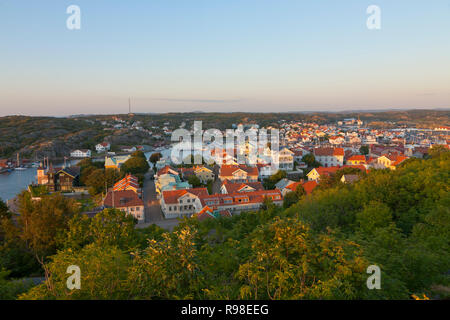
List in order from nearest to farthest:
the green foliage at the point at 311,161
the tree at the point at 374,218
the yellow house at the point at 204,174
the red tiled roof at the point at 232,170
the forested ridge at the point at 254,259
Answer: the forested ridge at the point at 254,259 → the tree at the point at 374,218 → the red tiled roof at the point at 232,170 → the yellow house at the point at 204,174 → the green foliage at the point at 311,161

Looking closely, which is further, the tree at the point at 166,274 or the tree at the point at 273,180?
the tree at the point at 273,180

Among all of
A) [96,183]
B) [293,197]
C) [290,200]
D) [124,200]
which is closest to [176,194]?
[124,200]

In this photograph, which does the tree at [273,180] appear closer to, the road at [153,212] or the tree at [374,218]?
the road at [153,212]

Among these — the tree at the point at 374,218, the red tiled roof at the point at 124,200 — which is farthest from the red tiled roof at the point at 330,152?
the tree at the point at 374,218

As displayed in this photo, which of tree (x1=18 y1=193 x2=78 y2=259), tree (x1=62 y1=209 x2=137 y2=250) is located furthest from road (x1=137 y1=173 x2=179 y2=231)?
tree (x1=62 y1=209 x2=137 y2=250)

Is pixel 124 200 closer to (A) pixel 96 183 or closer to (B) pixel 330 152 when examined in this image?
(A) pixel 96 183

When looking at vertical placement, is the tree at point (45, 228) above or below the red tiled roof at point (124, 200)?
above
